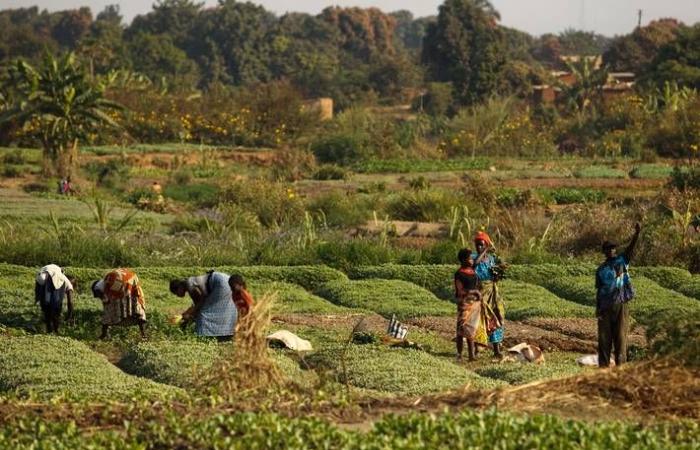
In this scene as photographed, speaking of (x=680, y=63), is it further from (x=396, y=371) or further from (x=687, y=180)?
(x=396, y=371)

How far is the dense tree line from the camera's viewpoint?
6594 centimetres

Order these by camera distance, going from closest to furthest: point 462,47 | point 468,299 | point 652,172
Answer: point 468,299, point 652,172, point 462,47

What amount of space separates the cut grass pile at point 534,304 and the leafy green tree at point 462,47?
4457 centimetres

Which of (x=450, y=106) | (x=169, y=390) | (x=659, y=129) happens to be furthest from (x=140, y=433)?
(x=450, y=106)

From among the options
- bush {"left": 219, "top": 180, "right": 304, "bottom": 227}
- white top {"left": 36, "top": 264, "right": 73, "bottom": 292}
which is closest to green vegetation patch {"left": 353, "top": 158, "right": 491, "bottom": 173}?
bush {"left": 219, "top": 180, "right": 304, "bottom": 227}

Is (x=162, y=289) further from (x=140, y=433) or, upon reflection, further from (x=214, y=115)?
(x=214, y=115)

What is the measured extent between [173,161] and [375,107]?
85.9 feet

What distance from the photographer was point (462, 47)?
74750 mm

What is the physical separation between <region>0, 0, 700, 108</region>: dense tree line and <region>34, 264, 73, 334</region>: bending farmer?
41.3 metres

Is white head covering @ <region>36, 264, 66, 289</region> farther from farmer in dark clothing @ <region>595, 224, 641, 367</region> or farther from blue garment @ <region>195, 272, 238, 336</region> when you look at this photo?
farmer in dark clothing @ <region>595, 224, 641, 367</region>

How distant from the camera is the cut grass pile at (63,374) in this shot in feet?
38.7

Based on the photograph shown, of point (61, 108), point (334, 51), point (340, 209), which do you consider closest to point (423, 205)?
point (340, 209)

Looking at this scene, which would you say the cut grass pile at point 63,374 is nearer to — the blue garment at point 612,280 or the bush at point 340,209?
the blue garment at point 612,280

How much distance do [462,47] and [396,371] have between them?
204 ft
